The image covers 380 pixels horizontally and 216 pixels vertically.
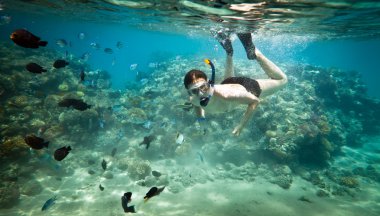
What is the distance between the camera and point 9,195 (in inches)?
365

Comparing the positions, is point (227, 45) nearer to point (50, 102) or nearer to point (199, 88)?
point (199, 88)

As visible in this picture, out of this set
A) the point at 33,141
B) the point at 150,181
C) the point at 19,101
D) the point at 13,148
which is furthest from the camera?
the point at 19,101

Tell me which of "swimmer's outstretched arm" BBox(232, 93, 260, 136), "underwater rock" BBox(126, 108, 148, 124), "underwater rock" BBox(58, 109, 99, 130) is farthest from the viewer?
"underwater rock" BBox(126, 108, 148, 124)

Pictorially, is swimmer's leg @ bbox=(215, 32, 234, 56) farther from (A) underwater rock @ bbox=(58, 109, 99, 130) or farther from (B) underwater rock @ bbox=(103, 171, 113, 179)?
(A) underwater rock @ bbox=(58, 109, 99, 130)

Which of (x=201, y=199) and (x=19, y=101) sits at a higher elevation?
(x=19, y=101)

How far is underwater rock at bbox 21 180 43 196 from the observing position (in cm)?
1000

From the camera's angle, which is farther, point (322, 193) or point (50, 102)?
point (50, 102)

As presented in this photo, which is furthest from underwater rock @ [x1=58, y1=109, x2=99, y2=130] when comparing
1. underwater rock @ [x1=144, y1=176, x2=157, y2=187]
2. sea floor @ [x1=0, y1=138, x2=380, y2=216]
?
underwater rock @ [x1=144, y1=176, x2=157, y2=187]

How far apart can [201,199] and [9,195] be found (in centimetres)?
765

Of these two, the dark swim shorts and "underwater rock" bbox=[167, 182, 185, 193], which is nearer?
the dark swim shorts

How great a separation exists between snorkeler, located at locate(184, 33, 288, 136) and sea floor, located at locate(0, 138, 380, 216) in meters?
4.69

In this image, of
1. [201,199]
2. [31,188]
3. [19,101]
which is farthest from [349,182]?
[19,101]

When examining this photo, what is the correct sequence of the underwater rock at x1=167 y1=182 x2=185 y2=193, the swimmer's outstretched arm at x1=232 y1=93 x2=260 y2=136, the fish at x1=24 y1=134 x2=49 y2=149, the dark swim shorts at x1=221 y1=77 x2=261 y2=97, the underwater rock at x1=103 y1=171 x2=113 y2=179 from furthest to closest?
the underwater rock at x1=103 y1=171 x2=113 y2=179, the underwater rock at x1=167 y1=182 x2=185 y2=193, the dark swim shorts at x1=221 y1=77 x2=261 y2=97, the swimmer's outstretched arm at x1=232 y1=93 x2=260 y2=136, the fish at x1=24 y1=134 x2=49 y2=149

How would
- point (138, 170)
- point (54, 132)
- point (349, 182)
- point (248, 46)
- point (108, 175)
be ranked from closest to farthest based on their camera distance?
point (248, 46) < point (108, 175) < point (138, 170) < point (349, 182) < point (54, 132)
